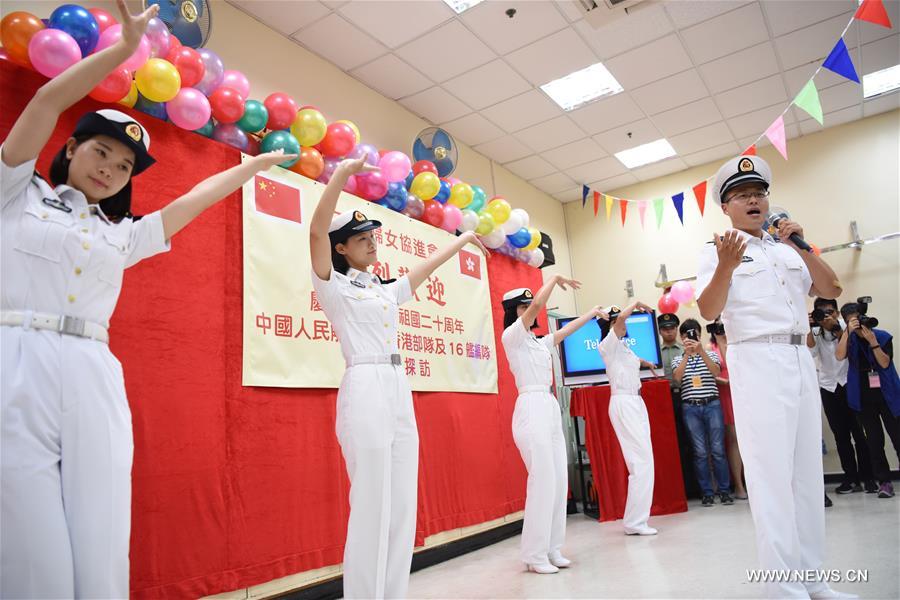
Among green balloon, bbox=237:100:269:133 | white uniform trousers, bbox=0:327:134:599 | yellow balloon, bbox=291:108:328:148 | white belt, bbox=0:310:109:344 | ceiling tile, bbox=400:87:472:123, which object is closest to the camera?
white uniform trousers, bbox=0:327:134:599

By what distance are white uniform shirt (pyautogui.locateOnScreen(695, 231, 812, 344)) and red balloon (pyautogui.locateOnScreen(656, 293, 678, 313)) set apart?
4564mm

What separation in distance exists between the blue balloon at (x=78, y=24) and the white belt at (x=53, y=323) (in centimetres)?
161

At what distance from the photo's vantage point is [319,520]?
3275 mm

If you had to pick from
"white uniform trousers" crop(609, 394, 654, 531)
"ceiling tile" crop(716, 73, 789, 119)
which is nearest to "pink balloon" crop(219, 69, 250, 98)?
"white uniform trousers" crop(609, 394, 654, 531)

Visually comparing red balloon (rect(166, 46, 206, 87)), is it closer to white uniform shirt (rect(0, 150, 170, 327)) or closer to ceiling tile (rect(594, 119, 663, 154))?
white uniform shirt (rect(0, 150, 170, 327))

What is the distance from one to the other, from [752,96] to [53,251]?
6.09 m

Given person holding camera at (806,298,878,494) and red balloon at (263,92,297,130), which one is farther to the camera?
person holding camera at (806,298,878,494)

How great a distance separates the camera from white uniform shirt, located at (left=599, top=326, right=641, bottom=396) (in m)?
4.64

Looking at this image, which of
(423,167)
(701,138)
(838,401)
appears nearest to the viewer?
(423,167)

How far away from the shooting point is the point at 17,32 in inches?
92.7

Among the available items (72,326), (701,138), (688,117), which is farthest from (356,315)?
(701,138)

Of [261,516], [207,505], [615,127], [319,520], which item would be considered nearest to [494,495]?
[319,520]

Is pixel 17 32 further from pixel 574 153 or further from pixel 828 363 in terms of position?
pixel 828 363

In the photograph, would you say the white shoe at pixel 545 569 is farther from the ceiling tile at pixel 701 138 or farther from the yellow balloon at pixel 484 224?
the ceiling tile at pixel 701 138
